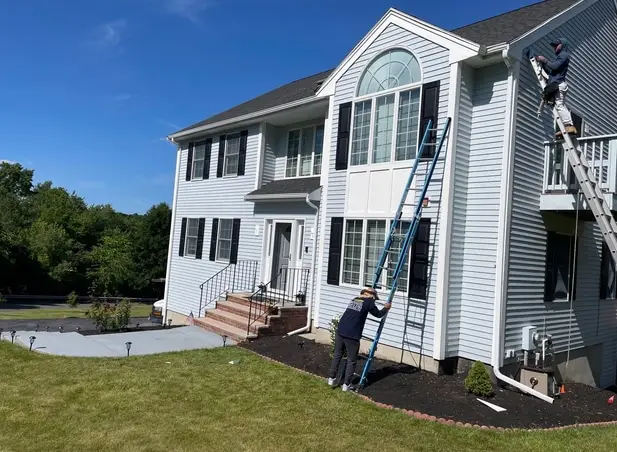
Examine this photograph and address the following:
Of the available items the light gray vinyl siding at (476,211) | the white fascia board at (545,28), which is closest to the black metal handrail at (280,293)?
the light gray vinyl siding at (476,211)

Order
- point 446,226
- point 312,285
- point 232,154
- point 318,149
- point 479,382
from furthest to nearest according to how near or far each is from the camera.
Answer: point 232,154, point 318,149, point 312,285, point 446,226, point 479,382

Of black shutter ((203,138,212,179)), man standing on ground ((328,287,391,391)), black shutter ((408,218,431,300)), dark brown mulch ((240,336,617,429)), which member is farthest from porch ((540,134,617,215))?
black shutter ((203,138,212,179))

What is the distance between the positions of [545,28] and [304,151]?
272 inches

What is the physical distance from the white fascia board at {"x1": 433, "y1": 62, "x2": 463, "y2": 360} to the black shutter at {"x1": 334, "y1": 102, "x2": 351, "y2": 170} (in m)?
2.60

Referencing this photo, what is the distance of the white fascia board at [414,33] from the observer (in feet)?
28.7

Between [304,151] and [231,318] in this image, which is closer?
[231,318]

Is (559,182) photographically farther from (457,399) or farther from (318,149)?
(318,149)

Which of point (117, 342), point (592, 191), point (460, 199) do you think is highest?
point (592, 191)

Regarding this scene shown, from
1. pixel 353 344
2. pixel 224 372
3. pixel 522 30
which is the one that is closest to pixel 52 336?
A: pixel 224 372

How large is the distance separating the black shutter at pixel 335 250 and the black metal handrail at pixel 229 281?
3775 mm

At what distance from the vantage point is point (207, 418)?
618cm

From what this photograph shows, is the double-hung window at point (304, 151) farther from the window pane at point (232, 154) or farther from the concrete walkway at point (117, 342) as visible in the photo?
the concrete walkway at point (117, 342)

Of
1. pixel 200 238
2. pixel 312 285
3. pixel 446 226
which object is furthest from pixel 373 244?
pixel 200 238

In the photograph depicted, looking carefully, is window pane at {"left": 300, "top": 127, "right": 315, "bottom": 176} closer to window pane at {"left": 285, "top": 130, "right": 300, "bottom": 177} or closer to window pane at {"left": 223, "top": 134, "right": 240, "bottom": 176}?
window pane at {"left": 285, "top": 130, "right": 300, "bottom": 177}
